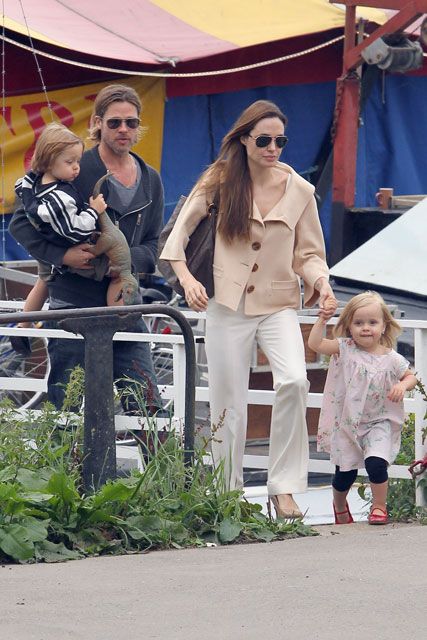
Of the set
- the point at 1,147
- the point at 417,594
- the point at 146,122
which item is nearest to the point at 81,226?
the point at 417,594

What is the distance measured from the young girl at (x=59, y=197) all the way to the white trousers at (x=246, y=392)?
1.82ft

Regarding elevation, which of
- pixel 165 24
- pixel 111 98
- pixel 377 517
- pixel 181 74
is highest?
pixel 165 24

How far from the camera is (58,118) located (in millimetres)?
12070

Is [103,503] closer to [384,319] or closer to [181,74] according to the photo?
[384,319]

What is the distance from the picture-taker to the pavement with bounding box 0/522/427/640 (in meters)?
4.11

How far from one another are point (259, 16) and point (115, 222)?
7.79 metres

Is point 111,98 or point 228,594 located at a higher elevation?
point 111,98

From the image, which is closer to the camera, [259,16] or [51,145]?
[51,145]

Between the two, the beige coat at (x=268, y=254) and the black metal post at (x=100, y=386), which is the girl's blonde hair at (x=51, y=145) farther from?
the black metal post at (x=100, y=386)

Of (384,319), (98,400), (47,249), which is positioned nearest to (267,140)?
(384,319)

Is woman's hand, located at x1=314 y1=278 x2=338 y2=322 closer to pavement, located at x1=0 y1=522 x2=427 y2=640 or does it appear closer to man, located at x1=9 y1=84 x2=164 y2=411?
man, located at x1=9 y1=84 x2=164 y2=411

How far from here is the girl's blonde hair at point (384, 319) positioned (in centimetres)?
597

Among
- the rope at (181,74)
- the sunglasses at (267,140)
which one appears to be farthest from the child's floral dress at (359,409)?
the rope at (181,74)

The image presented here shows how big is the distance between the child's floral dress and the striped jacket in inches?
48.9
